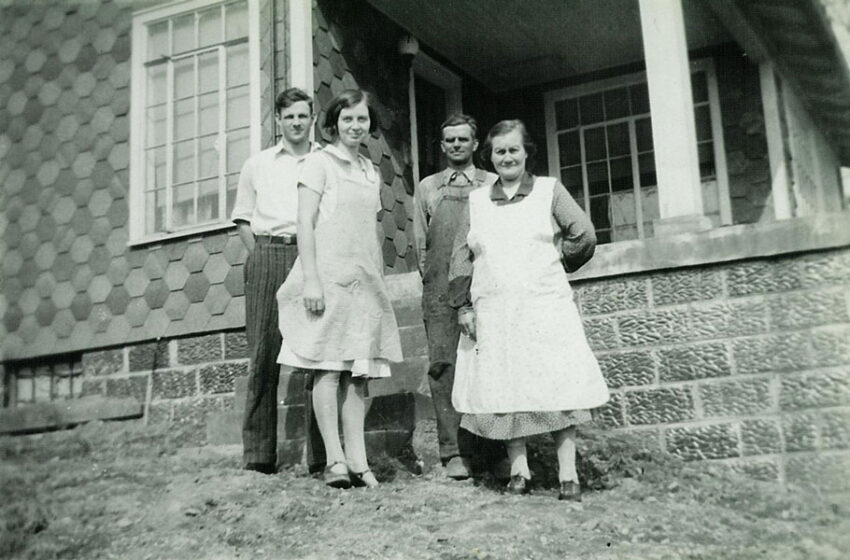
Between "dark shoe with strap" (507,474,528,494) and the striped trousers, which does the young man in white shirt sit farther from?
"dark shoe with strap" (507,474,528,494)

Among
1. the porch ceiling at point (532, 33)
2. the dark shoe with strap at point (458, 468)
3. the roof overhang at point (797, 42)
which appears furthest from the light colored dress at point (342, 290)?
the roof overhang at point (797, 42)

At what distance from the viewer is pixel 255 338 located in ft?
15.7

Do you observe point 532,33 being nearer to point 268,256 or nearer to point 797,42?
point 797,42

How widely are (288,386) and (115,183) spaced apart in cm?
274

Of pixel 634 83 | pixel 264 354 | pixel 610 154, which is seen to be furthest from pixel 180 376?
pixel 634 83

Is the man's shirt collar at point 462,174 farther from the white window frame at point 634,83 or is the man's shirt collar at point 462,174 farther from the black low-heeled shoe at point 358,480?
the white window frame at point 634,83

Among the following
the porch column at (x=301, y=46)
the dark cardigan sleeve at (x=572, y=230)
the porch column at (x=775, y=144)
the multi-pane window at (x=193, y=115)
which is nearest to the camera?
the dark cardigan sleeve at (x=572, y=230)

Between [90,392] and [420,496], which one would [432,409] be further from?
[90,392]

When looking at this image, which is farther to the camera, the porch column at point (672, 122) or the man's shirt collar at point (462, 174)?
the porch column at point (672, 122)

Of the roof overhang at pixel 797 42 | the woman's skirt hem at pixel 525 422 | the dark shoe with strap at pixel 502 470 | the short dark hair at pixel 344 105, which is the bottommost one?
the dark shoe with strap at pixel 502 470

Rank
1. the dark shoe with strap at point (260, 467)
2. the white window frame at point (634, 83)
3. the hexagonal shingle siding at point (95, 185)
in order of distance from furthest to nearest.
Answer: the white window frame at point (634, 83)
the hexagonal shingle siding at point (95, 185)
the dark shoe with strap at point (260, 467)

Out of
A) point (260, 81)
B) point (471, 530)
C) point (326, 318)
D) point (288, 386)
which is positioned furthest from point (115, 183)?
point (471, 530)

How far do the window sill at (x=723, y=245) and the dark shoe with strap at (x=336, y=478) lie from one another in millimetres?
1861

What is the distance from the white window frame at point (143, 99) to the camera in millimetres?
6945
